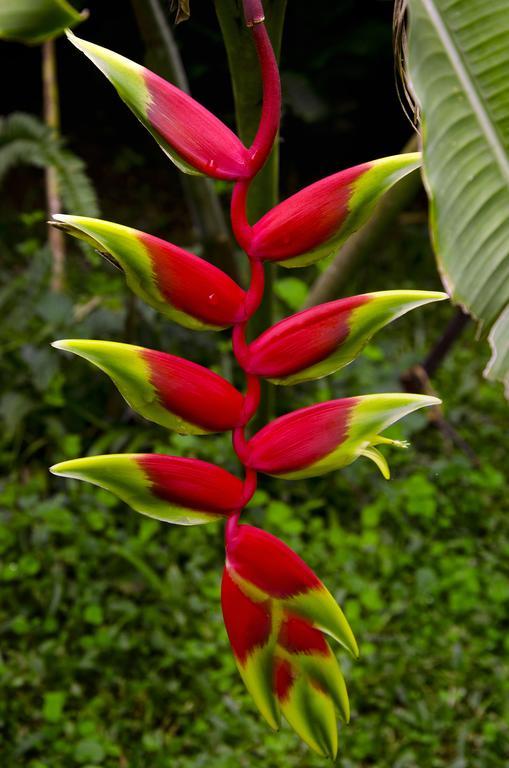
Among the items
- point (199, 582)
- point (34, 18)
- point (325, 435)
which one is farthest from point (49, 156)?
point (325, 435)

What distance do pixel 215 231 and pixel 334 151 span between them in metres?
1.69

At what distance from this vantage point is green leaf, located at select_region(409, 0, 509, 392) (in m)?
0.48

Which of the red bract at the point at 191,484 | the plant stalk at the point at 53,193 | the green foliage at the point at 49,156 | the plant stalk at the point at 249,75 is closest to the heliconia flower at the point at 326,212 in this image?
the red bract at the point at 191,484

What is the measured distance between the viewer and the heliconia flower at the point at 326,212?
0.47 metres

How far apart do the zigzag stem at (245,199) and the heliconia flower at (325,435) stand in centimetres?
2

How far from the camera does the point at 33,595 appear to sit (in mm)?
1598

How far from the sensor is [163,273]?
1.52ft

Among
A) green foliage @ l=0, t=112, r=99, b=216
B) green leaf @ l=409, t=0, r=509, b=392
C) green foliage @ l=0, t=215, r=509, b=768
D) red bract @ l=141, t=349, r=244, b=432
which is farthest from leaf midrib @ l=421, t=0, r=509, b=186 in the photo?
green foliage @ l=0, t=112, r=99, b=216

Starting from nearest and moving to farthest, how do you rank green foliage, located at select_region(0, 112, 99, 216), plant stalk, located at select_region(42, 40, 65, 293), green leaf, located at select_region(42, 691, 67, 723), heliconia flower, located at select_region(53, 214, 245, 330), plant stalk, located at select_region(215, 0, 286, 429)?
1. heliconia flower, located at select_region(53, 214, 245, 330)
2. plant stalk, located at select_region(215, 0, 286, 429)
3. green leaf, located at select_region(42, 691, 67, 723)
4. green foliage, located at select_region(0, 112, 99, 216)
5. plant stalk, located at select_region(42, 40, 65, 293)

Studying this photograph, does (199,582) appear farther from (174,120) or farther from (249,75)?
(174,120)

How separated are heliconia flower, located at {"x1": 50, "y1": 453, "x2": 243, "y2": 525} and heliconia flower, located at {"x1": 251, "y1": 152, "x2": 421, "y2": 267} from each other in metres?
0.13

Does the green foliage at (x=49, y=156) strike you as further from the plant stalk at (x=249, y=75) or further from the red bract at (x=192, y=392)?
the red bract at (x=192, y=392)

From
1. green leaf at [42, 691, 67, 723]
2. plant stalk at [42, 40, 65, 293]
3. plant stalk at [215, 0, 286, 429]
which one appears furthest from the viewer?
plant stalk at [42, 40, 65, 293]

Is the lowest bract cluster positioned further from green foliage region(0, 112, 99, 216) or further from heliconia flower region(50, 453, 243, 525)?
green foliage region(0, 112, 99, 216)
